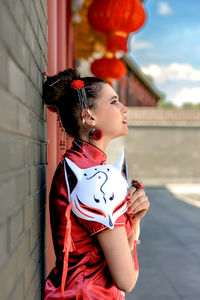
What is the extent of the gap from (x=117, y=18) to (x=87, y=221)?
3291 millimetres

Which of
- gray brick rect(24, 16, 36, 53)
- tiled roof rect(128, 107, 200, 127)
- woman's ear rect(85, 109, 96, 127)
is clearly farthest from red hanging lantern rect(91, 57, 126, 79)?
tiled roof rect(128, 107, 200, 127)

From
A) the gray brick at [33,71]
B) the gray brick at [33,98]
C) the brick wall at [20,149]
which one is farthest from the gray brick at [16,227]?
the gray brick at [33,71]

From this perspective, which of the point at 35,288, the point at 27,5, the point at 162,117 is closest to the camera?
the point at 27,5

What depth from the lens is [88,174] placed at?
3.58 ft

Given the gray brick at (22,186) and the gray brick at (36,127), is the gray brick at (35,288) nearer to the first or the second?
the gray brick at (22,186)

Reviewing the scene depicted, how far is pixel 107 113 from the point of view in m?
1.35

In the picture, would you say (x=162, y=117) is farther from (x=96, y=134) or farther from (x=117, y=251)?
(x=117, y=251)

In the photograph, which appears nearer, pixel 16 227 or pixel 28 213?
pixel 16 227

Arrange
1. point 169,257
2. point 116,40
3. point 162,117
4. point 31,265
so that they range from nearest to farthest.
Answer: point 31,265 < point 169,257 < point 116,40 < point 162,117

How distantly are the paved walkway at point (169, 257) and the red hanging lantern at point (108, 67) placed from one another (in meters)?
2.49

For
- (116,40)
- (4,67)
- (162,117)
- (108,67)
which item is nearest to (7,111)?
(4,67)

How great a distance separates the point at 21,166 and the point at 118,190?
1.09 feet

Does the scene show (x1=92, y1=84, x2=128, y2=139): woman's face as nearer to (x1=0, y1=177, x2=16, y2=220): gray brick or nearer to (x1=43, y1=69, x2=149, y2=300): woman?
(x1=43, y1=69, x2=149, y2=300): woman

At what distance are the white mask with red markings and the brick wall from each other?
162 millimetres
